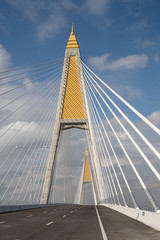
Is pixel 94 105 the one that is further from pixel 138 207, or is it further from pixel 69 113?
pixel 138 207

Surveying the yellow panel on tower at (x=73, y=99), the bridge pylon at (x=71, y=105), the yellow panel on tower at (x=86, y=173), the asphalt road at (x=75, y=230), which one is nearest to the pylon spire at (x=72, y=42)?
the bridge pylon at (x=71, y=105)

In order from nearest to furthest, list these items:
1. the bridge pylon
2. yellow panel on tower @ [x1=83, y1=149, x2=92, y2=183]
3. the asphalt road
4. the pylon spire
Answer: the asphalt road < the bridge pylon < the pylon spire < yellow panel on tower @ [x1=83, y1=149, x2=92, y2=183]

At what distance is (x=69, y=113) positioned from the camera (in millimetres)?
35438

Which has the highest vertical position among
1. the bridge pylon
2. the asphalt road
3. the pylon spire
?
the pylon spire

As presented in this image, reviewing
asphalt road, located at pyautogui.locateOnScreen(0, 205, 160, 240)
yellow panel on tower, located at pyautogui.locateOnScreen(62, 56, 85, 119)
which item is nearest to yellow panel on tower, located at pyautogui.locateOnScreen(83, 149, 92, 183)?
yellow panel on tower, located at pyautogui.locateOnScreen(62, 56, 85, 119)

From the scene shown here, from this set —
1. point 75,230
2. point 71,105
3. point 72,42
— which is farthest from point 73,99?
point 75,230

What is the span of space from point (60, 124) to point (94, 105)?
9067 millimetres

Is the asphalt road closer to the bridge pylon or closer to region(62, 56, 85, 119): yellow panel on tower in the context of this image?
the bridge pylon

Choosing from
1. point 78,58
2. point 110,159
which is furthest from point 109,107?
point 78,58

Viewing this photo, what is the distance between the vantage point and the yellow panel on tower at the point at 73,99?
3547cm

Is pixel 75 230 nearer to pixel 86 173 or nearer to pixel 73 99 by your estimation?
pixel 73 99

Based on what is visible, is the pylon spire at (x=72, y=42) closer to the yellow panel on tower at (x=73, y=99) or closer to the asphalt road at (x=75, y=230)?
the yellow panel on tower at (x=73, y=99)

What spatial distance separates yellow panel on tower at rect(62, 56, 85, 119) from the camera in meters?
35.5

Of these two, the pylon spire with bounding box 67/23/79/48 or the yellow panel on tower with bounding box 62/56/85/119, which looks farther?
the pylon spire with bounding box 67/23/79/48
